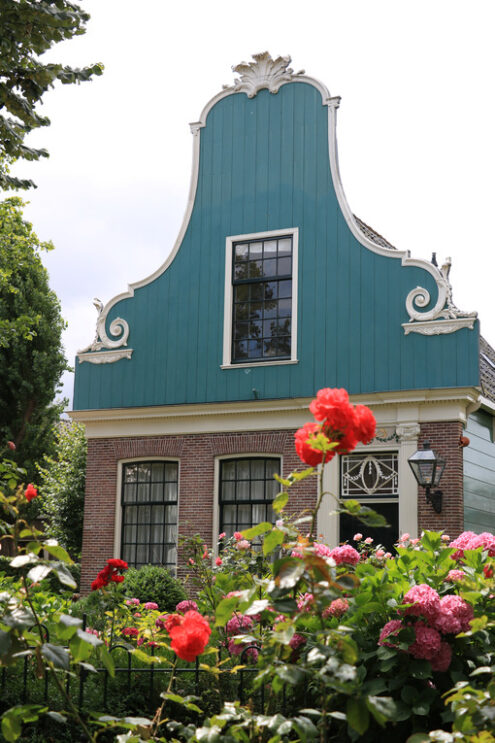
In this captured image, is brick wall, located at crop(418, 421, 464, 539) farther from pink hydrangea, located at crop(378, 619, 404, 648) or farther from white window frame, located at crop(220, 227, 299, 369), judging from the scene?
pink hydrangea, located at crop(378, 619, 404, 648)

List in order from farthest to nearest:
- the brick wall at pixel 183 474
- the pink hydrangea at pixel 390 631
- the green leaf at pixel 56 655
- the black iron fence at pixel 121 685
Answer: the brick wall at pixel 183 474 → the black iron fence at pixel 121 685 → the pink hydrangea at pixel 390 631 → the green leaf at pixel 56 655

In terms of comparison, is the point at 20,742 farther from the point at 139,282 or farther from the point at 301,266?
the point at 139,282

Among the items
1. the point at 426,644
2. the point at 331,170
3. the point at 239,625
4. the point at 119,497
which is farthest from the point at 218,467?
the point at 426,644

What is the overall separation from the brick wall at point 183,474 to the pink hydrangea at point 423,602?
30.3 ft

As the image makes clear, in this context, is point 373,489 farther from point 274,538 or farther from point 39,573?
point 39,573

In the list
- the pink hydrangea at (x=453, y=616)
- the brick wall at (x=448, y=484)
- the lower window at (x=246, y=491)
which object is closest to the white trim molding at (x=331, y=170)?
the brick wall at (x=448, y=484)

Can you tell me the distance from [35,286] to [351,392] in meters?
15.6

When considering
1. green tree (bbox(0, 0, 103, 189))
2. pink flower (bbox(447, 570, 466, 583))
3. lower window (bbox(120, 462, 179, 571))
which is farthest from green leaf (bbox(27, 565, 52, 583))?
lower window (bbox(120, 462, 179, 571))

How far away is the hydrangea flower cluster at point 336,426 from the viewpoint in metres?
3.19

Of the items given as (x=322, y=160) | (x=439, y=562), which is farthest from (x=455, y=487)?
(x=439, y=562)

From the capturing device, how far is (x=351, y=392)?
13.5 m

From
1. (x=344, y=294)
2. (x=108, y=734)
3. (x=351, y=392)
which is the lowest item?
(x=108, y=734)

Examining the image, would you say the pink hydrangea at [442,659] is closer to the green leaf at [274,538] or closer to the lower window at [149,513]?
the green leaf at [274,538]

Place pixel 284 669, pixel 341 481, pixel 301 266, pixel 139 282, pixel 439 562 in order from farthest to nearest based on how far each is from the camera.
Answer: pixel 139 282 → pixel 301 266 → pixel 341 481 → pixel 439 562 → pixel 284 669
